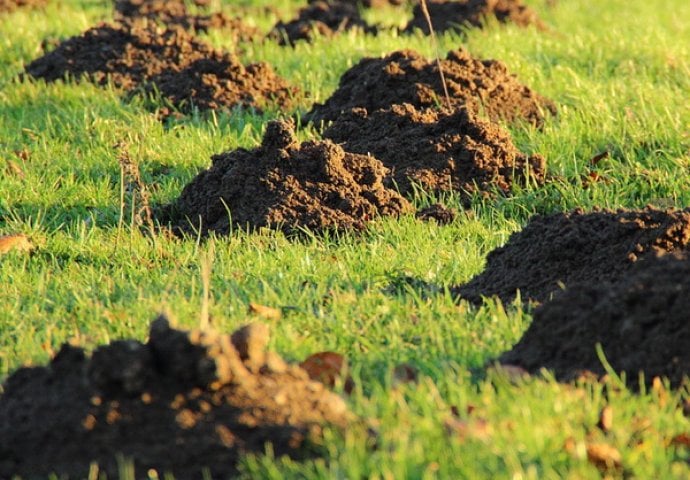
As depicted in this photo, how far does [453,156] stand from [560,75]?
2260mm

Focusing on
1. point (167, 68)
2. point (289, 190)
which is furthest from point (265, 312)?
point (167, 68)

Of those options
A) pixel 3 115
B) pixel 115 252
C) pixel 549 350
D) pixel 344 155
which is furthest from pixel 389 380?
pixel 3 115

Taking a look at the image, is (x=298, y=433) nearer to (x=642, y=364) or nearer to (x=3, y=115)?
(x=642, y=364)

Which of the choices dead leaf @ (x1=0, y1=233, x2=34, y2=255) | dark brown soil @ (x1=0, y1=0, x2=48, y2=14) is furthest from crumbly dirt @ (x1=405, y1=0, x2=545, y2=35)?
dead leaf @ (x1=0, y1=233, x2=34, y2=255)

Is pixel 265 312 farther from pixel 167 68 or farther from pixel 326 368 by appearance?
pixel 167 68

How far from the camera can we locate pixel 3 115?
27.3 ft

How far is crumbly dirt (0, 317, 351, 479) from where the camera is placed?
11.0 ft

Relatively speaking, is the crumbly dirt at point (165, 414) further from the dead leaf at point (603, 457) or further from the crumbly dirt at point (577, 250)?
the crumbly dirt at point (577, 250)

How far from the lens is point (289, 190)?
249 inches

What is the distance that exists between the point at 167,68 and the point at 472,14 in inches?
138

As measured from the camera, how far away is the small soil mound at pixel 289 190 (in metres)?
6.23

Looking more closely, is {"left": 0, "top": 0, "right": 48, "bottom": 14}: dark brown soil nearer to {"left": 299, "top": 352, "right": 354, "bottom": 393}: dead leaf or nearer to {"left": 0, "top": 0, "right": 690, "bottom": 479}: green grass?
{"left": 0, "top": 0, "right": 690, "bottom": 479}: green grass

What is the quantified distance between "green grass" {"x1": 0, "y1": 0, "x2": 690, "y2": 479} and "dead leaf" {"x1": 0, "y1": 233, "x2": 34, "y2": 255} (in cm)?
7

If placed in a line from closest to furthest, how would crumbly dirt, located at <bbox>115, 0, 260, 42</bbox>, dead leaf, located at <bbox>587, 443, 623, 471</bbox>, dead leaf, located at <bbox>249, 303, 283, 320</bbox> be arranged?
dead leaf, located at <bbox>587, 443, 623, 471</bbox> → dead leaf, located at <bbox>249, 303, 283, 320</bbox> → crumbly dirt, located at <bbox>115, 0, 260, 42</bbox>
